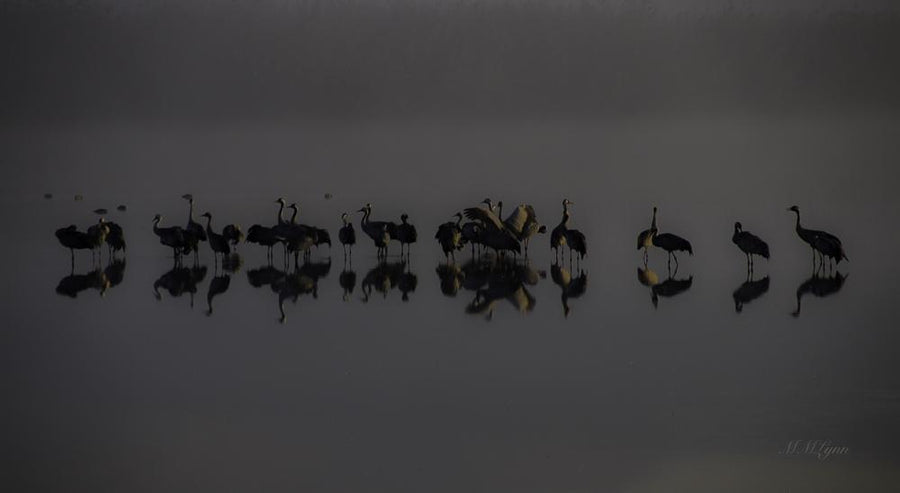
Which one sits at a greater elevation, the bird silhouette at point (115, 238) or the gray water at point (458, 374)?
the bird silhouette at point (115, 238)

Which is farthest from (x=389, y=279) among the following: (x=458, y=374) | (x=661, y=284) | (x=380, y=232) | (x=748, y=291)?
(x=458, y=374)

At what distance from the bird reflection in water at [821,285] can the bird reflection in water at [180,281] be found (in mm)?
6043

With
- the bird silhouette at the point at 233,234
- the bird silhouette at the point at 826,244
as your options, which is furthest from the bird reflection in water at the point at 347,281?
the bird silhouette at the point at 826,244

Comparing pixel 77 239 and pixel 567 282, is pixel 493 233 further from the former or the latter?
pixel 77 239

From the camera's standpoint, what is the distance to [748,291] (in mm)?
15453

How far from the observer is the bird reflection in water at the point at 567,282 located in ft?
49.1

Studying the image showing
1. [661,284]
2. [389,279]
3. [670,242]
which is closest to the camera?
[661,284]

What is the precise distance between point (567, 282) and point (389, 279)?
1904 millimetres

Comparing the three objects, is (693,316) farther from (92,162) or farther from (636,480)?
(92,162)

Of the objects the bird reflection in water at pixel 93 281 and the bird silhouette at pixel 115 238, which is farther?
the bird silhouette at pixel 115 238

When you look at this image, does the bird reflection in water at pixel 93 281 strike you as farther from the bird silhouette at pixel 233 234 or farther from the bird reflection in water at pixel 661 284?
the bird reflection in water at pixel 661 284

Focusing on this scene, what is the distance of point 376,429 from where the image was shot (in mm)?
9344

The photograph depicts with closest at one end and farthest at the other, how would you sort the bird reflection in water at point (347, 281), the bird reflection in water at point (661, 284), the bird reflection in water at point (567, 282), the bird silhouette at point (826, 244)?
the bird reflection in water at point (567, 282), the bird reflection in water at point (661, 284), the bird reflection in water at point (347, 281), the bird silhouette at point (826, 244)

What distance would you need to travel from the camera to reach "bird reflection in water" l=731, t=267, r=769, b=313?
1459 centimetres
